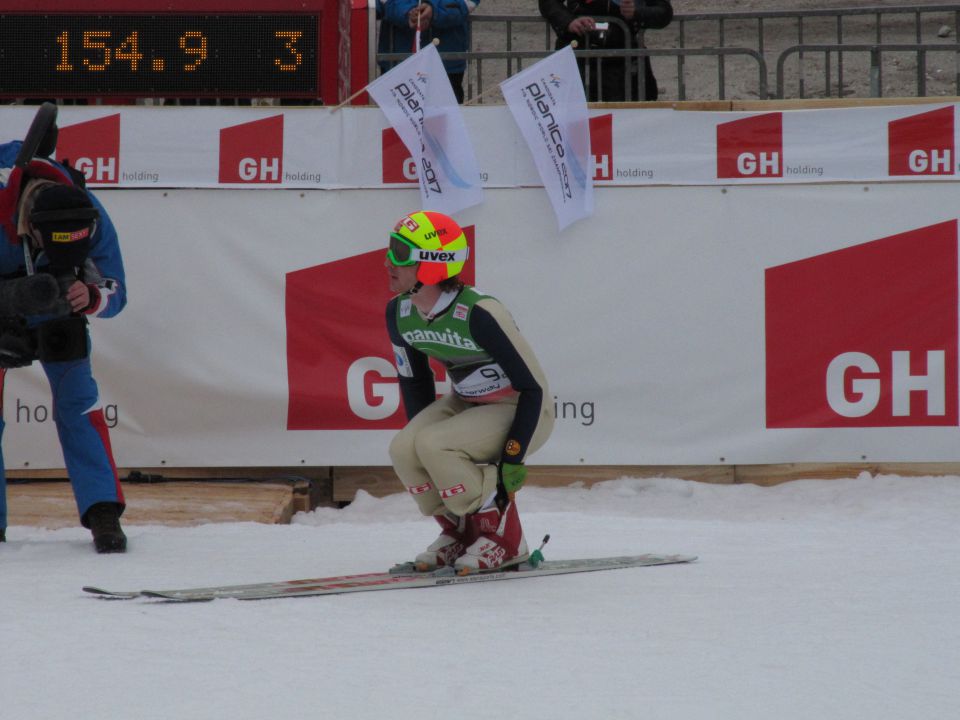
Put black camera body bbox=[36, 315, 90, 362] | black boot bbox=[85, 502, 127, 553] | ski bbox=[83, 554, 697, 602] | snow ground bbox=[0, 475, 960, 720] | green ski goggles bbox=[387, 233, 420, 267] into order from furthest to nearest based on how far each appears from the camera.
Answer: black boot bbox=[85, 502, 127, 553], black camera body bbox=[36, 315, 90, 362], green ski goggles bbox=[387, 233, 420, 267], ski bbox=[83, 554, 697, 602], snow ground bbox=[0, 475, 960, 720]

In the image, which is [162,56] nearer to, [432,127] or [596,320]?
[432,127]

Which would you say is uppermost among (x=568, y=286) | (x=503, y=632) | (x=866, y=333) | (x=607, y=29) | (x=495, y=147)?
(x=607, y=29)

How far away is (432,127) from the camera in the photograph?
7.77 meters

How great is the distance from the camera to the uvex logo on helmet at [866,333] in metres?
7.73

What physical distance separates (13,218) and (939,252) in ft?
16.6

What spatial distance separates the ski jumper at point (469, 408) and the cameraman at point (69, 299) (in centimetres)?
136

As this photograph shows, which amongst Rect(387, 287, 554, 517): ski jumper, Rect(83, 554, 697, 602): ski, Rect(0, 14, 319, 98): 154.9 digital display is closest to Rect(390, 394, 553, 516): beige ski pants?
Rect(387, 287, 554, 517): ski jumper

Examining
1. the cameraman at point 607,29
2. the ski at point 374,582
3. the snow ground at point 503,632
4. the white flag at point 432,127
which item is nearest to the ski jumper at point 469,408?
the ski at point 374,582

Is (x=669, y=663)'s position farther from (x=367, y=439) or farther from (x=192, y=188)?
(x=192, y=188)

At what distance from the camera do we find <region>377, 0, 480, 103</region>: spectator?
339 inches

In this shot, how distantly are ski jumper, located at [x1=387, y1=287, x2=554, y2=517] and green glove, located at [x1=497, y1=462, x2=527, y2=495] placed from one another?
3 cm

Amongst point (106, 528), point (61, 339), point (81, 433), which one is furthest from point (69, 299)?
point (106, 528)

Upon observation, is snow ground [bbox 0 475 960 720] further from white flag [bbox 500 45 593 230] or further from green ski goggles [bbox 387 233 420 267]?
white flag [bbox 500 45 593 230]

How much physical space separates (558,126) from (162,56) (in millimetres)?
2305
